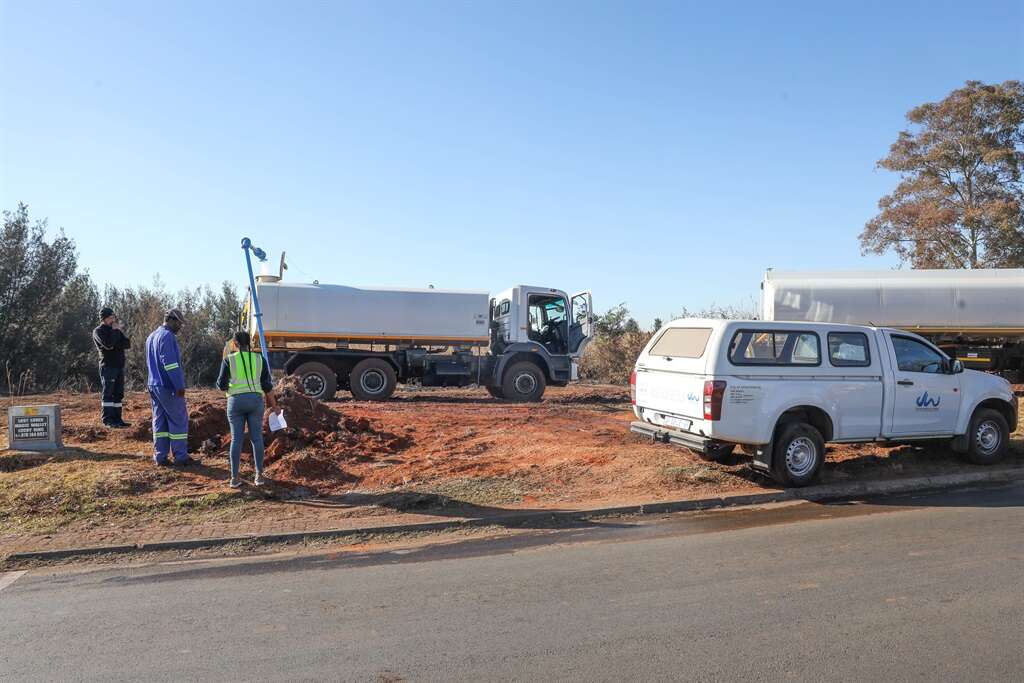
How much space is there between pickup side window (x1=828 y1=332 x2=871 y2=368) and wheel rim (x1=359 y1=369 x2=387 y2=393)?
12.1m

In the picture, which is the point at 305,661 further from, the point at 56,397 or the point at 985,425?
the point at 56,397

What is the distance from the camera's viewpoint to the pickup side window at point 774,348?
334 inches

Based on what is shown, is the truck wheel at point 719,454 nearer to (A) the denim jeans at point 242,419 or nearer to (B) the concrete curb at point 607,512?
(B) the concrete curb at point 607,512

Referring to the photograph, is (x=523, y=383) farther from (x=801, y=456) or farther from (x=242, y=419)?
(x=242, y=419)

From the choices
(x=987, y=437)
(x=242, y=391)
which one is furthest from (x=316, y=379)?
(x=987, y=437)

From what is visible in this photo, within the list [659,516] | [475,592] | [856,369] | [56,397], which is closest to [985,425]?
[856,369]

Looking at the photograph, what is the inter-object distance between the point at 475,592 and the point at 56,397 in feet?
50.0

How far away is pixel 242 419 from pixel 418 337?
10767 mm

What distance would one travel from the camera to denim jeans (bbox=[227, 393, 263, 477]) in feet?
26.6

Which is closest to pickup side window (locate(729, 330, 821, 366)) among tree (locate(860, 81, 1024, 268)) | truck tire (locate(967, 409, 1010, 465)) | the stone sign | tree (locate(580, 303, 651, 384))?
truck tire (locate(967, 409, 1010, 465))

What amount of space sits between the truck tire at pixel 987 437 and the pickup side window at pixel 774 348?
2888 millimetres

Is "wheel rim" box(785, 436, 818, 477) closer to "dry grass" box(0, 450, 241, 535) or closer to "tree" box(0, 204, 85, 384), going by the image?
"dry grass" box(0, 450, 241, 535)

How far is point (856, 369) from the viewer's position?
356 inches

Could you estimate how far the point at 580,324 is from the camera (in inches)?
766
